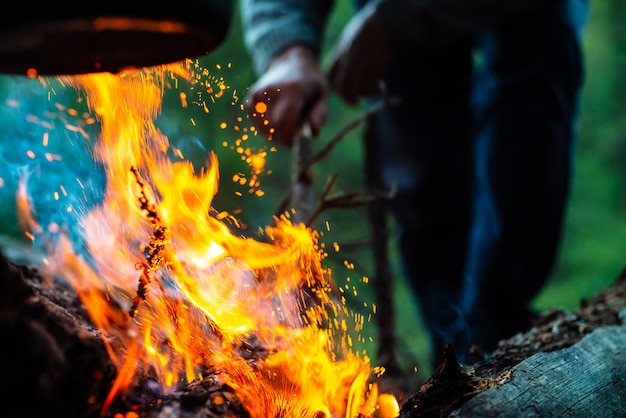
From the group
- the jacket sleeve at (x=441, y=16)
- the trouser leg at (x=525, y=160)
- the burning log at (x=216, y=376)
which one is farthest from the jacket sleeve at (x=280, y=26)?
the burning log at (x=216, y=376)

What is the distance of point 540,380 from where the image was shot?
1.10 meters

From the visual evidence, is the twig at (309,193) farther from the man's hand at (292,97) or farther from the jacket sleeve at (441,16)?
the jacket sleeve at (441,16)

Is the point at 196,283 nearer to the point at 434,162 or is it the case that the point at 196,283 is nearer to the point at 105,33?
the point at 105,33

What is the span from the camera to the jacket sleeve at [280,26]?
2.23 metres

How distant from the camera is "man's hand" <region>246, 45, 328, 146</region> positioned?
6.20 ft

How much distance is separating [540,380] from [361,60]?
61.4 inches

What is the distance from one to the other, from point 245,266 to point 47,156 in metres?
0.89

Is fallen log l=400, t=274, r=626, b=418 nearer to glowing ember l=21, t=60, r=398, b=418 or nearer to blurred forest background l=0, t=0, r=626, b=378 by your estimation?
glowing ember l=21, t=60, r=398, b=418

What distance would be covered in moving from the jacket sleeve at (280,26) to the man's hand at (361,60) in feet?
0.43

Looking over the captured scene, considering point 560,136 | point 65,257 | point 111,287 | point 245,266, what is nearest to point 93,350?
point 245,266

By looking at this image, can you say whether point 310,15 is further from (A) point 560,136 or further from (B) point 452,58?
(A) point 560,136

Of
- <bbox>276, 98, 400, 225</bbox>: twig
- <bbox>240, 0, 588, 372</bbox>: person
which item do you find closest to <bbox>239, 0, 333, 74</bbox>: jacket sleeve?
<bbox>240, 0, 588, 372</bbox>: person

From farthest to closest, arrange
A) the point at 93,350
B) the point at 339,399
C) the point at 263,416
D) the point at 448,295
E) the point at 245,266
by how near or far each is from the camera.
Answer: the point at 448,295
the point at 245,266
the point at 339,399
the point at 263,416
the point at 93,350

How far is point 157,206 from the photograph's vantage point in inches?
52.0
